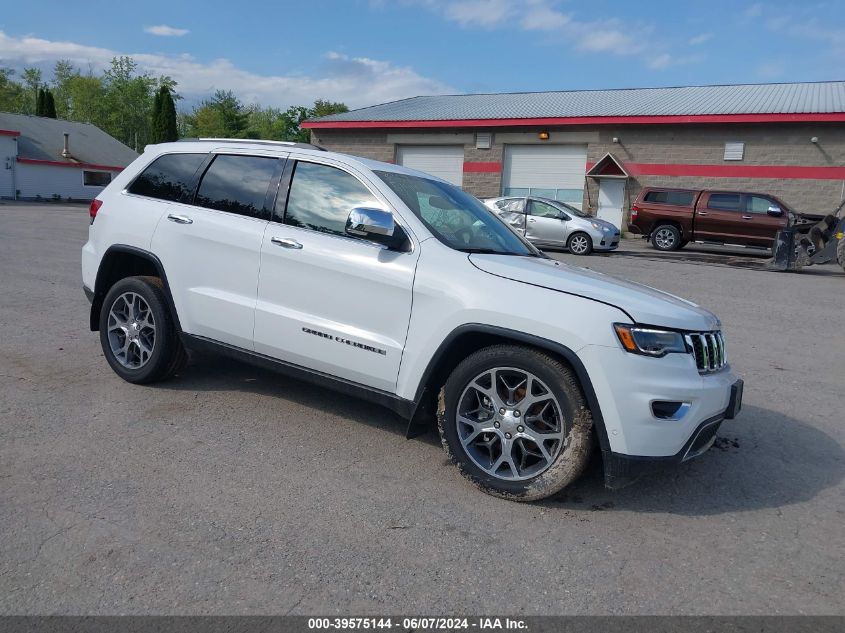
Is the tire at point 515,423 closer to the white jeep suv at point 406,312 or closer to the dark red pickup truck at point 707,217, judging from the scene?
the white jeep suv at point 406,312

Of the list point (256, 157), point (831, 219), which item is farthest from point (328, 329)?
point (831, 219)

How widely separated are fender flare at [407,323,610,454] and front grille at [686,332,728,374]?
23.0 inches

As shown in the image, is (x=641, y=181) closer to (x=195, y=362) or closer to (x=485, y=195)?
(x=485, y=195)

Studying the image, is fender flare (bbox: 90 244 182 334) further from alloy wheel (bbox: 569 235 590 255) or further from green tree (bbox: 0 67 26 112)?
green tree (bbox: 0 67 26 112)

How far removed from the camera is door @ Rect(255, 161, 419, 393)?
13.4 feet

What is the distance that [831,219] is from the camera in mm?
16844

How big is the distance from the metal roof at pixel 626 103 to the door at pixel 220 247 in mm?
24304

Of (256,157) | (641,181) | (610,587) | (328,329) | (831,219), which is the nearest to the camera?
(610,587)

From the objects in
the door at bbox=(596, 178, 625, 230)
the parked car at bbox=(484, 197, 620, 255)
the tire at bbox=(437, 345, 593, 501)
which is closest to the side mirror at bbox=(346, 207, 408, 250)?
the tire at bbox=(437, 345, 593, 501)

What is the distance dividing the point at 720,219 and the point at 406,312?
19.0 meters

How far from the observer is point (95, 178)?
165 ft

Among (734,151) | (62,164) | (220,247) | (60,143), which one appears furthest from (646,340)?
(60,143)

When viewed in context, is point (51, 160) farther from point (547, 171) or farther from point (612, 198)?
point (612, 198)

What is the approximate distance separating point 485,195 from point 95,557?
1097 inches
